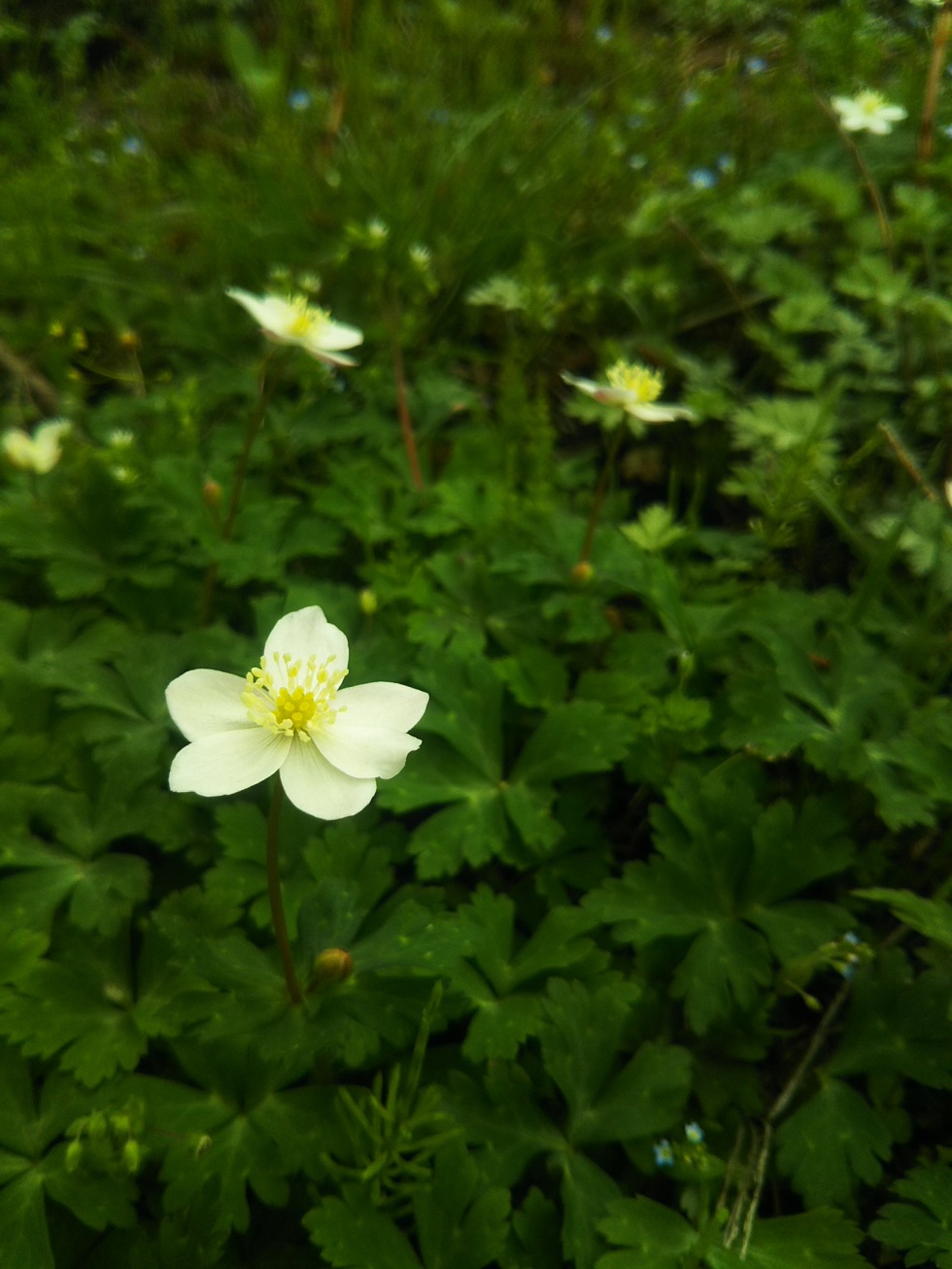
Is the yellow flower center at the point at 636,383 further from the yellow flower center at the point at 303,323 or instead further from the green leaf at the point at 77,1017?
the green leaf at the point at 77,1017

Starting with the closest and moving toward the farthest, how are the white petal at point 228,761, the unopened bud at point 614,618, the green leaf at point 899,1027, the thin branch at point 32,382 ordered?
1. the white petal at point 228,761
2. the green leaf at point 899,1027
3. the unopened bud at point 614,618
4. the thin branch at point 32,382

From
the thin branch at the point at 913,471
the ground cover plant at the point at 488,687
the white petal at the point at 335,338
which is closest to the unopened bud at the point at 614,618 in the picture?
the ground cover plant at the point at 488,687

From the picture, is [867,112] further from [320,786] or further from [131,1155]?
[131,1155]

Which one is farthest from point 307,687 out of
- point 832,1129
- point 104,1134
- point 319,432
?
point 319,432


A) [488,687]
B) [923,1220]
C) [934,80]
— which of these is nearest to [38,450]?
[488,687]

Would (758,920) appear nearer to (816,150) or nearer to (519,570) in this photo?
(519,570)

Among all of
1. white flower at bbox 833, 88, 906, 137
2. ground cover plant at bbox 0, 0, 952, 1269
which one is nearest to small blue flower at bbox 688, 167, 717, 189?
ground cover plant at bbox 0, 0, 952, 1269
